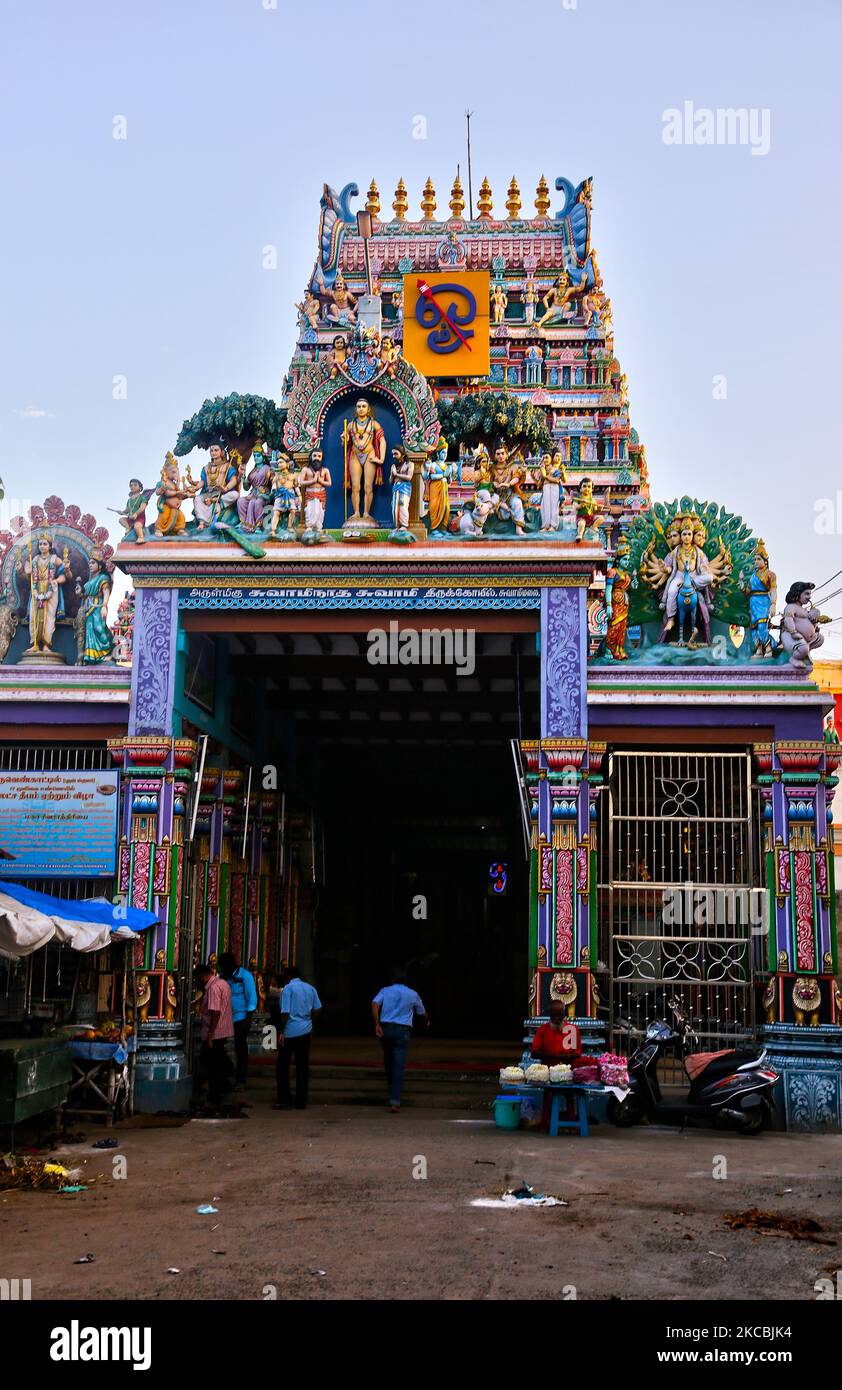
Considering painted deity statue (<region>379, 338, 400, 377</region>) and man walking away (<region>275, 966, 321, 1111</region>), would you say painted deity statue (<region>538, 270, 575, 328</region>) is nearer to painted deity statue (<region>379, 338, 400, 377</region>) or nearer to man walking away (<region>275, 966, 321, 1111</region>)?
painted deity statue (<region>379, 338, 400, 377</region>)

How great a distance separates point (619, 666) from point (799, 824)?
2.75 metres

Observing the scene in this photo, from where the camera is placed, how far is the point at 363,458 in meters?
16.1

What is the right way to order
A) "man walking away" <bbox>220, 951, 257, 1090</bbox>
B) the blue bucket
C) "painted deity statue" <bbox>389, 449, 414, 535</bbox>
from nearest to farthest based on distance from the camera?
the blue bucket
"painted deity statue" <bbox>389, 449, 414, 535</bbox>
"man walking away" <bbox>220, 951, 257, 1090</bbox>

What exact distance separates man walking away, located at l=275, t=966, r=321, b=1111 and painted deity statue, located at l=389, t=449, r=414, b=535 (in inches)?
210

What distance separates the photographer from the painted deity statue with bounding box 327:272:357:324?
32.2m

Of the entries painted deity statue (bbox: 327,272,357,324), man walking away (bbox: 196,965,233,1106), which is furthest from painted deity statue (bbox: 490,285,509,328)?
man walking away (bbox: 196,965,233,1106)

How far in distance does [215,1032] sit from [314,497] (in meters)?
6.31

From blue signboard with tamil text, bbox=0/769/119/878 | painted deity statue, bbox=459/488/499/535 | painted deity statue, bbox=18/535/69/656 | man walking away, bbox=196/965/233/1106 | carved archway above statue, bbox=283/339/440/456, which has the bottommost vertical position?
man walking away, bbox=196/965/233/1106

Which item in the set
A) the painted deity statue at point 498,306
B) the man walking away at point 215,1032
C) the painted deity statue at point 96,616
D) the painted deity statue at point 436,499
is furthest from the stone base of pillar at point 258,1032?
the painted deity statue at point 498,306

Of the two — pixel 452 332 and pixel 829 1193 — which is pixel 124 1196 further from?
pixel 452 332

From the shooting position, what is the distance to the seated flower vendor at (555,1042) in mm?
13555

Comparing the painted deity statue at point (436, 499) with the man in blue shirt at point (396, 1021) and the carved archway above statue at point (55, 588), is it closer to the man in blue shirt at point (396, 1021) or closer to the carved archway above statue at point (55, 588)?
the carved archway above statue at point (55, 588)

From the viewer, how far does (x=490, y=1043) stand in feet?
70.7

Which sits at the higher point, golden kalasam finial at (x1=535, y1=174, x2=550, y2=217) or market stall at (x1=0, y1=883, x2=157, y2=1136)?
golden kalasam finial at (x1=535, y1=174, x2=550, y2=217)
